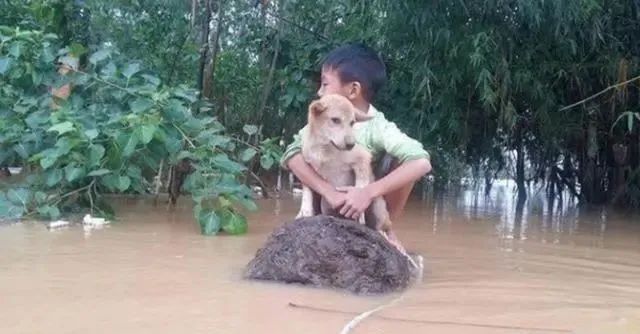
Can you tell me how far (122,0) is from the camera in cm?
840

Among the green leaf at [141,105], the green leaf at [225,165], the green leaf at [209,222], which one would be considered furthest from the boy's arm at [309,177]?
the green leaf at [141,105]

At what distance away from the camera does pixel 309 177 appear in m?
3.99

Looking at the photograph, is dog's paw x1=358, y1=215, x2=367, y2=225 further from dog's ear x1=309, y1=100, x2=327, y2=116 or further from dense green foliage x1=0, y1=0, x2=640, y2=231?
dense green foliage x1=0, y1=0, x2=640, y2=231

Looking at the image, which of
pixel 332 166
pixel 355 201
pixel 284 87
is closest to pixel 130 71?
pixel 332 166

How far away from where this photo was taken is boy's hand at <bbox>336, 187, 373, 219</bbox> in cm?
385

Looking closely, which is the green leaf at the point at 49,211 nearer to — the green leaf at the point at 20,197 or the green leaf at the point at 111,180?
the green leaf at the point at 20,197

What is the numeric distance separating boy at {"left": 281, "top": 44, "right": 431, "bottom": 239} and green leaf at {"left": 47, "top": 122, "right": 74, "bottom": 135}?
1919mm

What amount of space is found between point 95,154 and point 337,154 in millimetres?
2257

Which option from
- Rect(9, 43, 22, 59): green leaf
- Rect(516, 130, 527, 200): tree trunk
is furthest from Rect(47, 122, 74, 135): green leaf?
Rect(516, 130, 527, 200): tree trunk

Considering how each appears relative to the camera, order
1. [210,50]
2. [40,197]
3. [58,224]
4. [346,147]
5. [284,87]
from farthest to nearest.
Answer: [284,87] → [210,50] → [40,197] → [58,224] → [346,147]

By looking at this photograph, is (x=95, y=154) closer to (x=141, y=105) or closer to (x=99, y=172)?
(x=99, y=172)

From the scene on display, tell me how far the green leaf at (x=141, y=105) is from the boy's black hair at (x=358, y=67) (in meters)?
1.87

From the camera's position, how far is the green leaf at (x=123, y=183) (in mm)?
5598

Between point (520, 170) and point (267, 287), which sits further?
point (520, 170)
